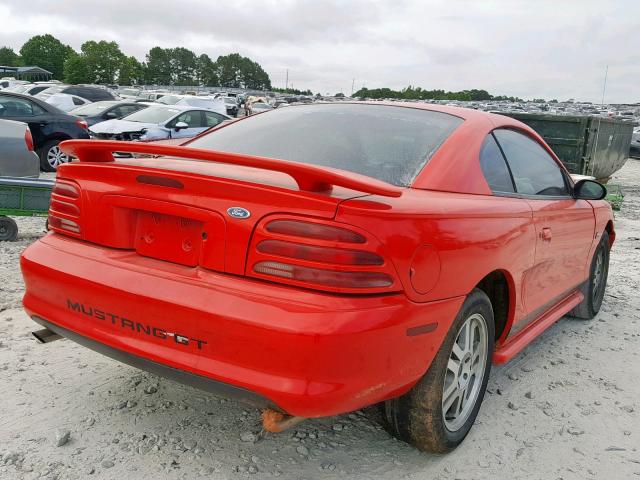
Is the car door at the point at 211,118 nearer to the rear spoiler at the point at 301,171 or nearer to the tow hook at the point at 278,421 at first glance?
the rear spoiler at the point at 301,171

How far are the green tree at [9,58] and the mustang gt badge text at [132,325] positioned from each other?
150m

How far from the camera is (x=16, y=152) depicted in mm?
7055

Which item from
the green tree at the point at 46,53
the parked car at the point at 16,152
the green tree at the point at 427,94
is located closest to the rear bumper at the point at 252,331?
the parked car at the point at 16,152

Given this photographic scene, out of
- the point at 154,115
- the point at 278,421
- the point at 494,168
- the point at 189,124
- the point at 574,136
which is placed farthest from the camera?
the point at 189,124

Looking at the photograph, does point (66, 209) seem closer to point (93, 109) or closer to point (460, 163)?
point (460, 163)

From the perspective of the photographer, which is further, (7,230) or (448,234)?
(7,230)

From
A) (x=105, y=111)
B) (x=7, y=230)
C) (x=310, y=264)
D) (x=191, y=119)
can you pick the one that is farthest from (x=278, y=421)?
(x=105, y=111)

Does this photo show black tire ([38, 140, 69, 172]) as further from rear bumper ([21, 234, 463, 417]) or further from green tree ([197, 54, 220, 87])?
green tree ([197, 54, 220, 87])

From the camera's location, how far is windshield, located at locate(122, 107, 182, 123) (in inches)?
506

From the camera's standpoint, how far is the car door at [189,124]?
12781 mm

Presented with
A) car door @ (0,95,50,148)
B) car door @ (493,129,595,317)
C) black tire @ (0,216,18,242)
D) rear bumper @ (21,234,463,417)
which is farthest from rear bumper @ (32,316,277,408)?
car door @ (0,95,50,148)

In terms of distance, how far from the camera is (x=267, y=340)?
80.8 inches

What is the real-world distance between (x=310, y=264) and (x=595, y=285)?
355 cm

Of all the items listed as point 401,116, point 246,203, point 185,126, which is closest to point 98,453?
point 246,203
